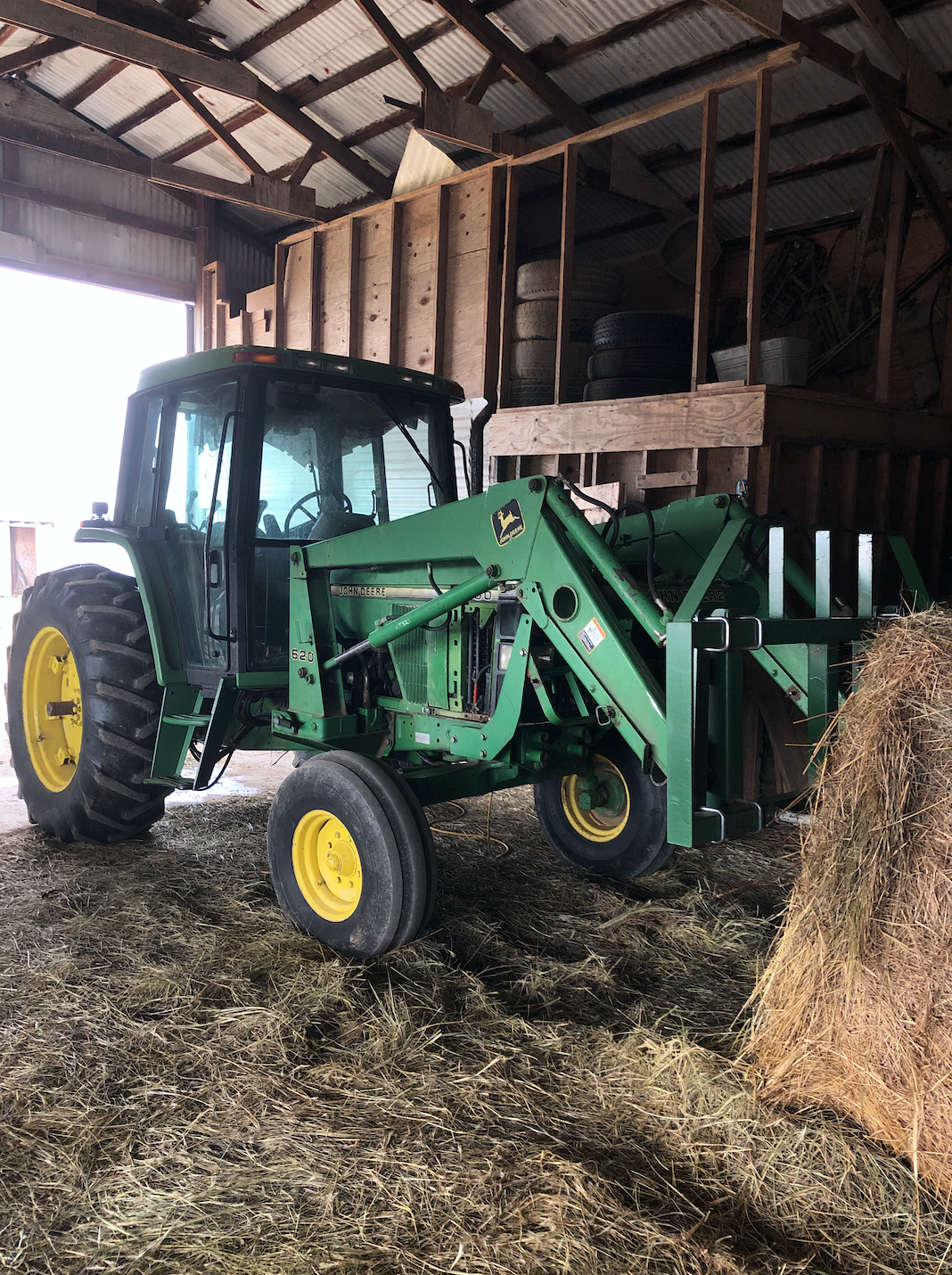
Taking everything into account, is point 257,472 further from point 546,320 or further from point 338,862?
→ point 546,320

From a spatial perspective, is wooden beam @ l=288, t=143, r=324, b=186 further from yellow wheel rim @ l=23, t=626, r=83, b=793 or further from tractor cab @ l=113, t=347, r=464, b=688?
yellow wheel rim @ l=23, t=626, r=83, b=793

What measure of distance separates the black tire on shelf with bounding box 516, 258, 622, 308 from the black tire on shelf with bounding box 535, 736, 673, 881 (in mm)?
4672

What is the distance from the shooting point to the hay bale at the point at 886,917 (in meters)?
2.36

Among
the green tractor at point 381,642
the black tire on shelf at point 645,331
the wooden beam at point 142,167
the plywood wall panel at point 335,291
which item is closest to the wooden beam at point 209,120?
the wooden beam at point 142,167

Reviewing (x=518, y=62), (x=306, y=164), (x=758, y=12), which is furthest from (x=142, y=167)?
(x=758, y=12)

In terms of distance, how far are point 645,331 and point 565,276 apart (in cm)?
78

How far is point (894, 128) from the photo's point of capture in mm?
7070

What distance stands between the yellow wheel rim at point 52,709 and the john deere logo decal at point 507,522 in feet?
9.16

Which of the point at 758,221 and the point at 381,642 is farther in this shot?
the point at 758,221

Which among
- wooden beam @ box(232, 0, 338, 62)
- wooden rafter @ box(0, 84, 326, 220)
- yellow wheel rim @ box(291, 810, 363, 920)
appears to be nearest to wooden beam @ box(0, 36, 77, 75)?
wooden rafter @ box(0, 84, 326, 220)

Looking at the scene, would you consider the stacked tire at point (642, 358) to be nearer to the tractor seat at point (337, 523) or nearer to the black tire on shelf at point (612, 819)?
the tractor seat at point (337, 523)

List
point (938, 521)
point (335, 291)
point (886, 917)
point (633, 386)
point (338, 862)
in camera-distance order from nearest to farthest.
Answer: point (886, 917) < point (338, 862) < point (938, 521) < point (633, 386) < point (335, 291)

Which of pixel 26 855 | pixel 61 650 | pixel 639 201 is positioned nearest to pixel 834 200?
pixel 639 201

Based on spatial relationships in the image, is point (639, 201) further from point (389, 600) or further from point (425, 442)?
point (389, 600)
